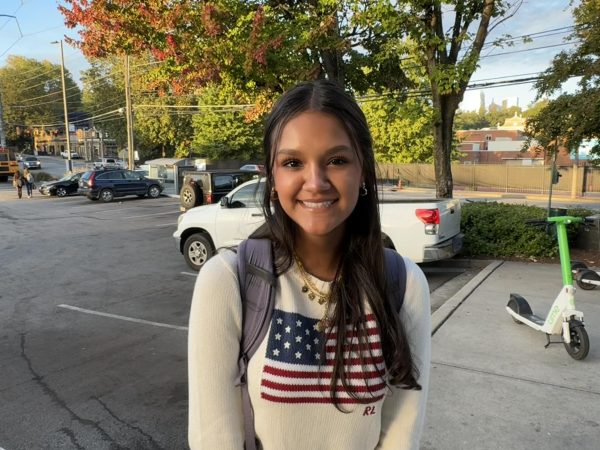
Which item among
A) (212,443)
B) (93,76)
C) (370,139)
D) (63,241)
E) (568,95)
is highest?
(93,76)

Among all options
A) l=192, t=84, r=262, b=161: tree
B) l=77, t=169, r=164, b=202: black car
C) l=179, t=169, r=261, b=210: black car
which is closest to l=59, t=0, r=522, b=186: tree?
l=179, t=169, r=261, b=210: black car

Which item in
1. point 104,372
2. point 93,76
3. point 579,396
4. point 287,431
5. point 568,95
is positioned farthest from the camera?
point 93,76

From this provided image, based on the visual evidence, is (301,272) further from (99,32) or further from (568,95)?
(99,32)

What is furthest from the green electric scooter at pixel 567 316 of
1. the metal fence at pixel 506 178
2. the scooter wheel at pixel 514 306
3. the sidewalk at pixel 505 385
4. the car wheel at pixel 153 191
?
the metal fence at pixel 506 178

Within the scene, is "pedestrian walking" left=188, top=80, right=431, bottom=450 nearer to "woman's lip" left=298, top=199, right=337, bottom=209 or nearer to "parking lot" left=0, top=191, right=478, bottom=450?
"woman's lip" left=298, top=199, right=337, bottom=209

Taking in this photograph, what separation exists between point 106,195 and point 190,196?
1048 centimetres

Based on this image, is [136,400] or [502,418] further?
[136,400]

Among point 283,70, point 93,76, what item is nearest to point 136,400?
point 283,70

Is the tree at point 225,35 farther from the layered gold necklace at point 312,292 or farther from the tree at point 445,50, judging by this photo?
the layered gold necklace at point 312,292

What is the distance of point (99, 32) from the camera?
32.5ft

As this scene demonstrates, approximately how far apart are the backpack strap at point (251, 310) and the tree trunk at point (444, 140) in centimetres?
898

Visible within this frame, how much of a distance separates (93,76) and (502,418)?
223 ft

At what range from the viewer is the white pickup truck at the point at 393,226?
7.16 m

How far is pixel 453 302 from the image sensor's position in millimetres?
5730
